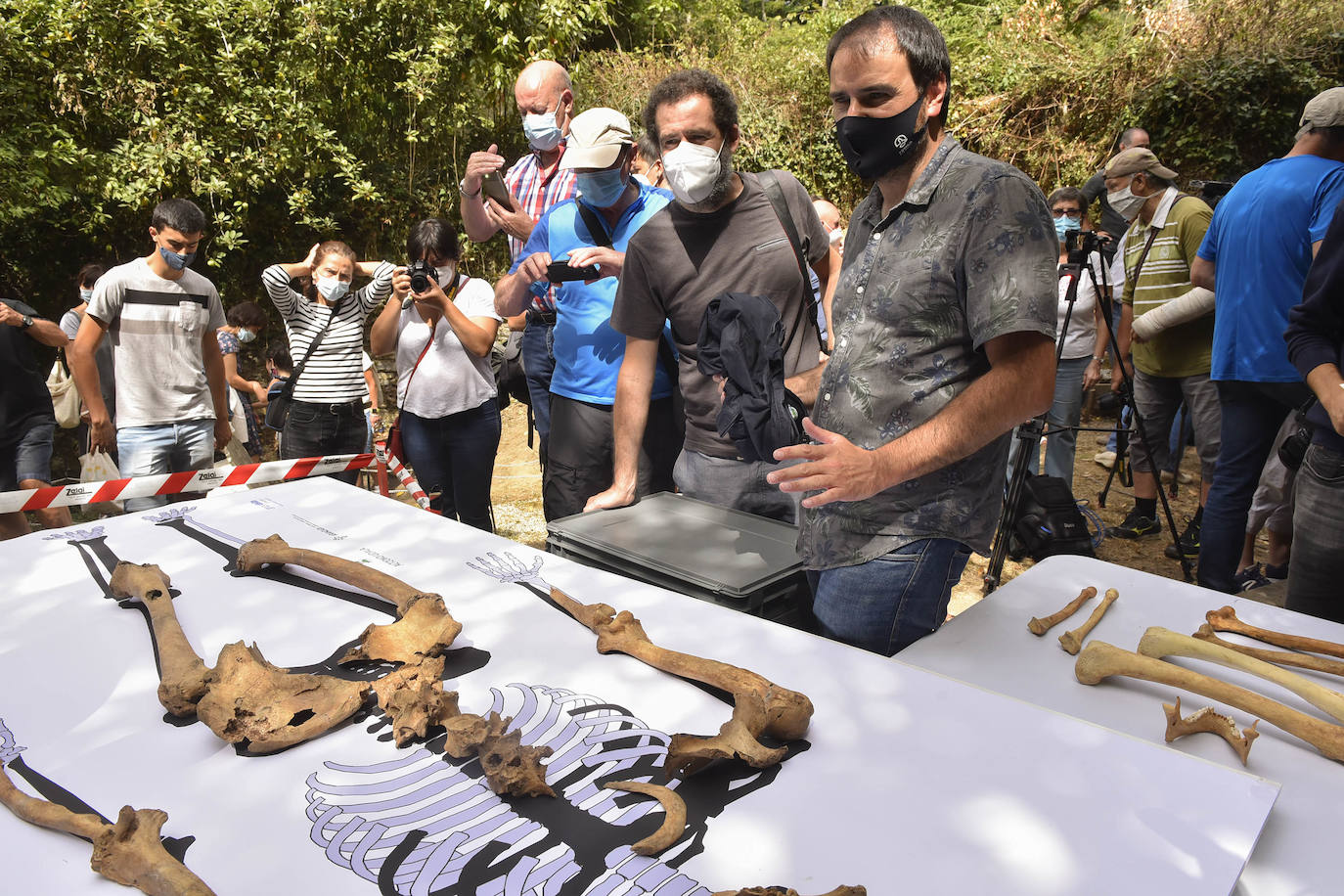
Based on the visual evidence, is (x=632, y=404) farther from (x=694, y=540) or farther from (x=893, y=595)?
(x=893, y=595)

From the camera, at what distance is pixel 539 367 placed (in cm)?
372

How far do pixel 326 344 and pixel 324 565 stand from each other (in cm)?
269

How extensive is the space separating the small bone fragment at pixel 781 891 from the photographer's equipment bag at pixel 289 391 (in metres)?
3.85

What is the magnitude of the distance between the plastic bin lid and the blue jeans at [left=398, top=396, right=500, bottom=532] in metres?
1.74

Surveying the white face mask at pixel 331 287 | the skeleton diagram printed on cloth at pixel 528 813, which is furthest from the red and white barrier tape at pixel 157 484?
the skeleton diagram printed on cloth at pixel 528 813

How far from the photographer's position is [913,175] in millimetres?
1665

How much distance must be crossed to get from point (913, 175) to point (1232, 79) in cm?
776

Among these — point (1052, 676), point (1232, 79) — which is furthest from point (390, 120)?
point (1052, 676)

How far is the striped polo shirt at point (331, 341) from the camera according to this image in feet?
13.6

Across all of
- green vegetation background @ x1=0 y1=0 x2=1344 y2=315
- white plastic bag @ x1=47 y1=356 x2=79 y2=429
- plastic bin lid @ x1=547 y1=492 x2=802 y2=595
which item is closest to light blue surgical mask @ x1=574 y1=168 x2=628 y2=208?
plastic bin lid @ x1=547 y1=492 x2=802 y2=595

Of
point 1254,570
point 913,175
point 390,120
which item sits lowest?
point 1254,570

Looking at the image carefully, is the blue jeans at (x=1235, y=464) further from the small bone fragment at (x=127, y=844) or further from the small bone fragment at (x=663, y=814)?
the small bone fragment at (x=127, y=844)

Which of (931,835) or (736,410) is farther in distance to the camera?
(736,410)

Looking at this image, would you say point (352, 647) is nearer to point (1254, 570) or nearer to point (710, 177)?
point (710, 177)
